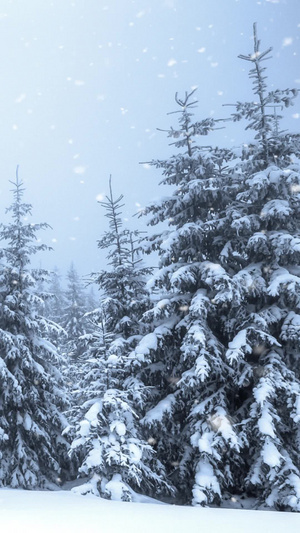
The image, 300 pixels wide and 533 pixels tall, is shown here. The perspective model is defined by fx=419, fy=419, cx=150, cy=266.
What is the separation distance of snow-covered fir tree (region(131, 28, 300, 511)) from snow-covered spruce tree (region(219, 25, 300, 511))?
0.11 ft

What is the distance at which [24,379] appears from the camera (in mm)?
14406

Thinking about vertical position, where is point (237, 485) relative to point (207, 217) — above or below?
below

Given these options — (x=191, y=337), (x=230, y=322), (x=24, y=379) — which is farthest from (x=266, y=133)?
(x=24, y=379)

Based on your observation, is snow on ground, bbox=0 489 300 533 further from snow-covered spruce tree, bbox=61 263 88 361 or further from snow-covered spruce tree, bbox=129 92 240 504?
snow-covered spruce tree, bbox=61 263 88 361

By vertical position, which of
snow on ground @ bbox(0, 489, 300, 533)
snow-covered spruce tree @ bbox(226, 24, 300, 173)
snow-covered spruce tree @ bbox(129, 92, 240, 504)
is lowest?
snow on ground @ bbox(0, 489, 300, 533)

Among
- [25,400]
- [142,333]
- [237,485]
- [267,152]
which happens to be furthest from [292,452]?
[25,400]

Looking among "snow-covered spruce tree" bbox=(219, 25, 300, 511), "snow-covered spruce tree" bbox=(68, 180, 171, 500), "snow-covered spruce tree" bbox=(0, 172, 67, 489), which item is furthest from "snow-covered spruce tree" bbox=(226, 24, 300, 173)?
"snow-covered spruce tree" bbox=(0, 172, 67, 489)

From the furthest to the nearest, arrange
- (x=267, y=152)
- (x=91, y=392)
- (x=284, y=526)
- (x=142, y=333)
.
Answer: (x=142, y=333)
(x=267, y=152)
(x=91, y=392)
(x=284, y=526)

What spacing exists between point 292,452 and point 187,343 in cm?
351

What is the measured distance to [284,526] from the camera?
17.4 ft

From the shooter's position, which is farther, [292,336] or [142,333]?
[142,333]

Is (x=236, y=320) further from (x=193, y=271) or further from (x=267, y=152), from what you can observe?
(x=267, y=152)

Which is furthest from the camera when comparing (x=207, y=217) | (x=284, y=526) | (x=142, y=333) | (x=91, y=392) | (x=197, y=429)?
(x=142, y=333)

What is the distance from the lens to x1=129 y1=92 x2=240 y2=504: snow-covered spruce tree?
10.0m
